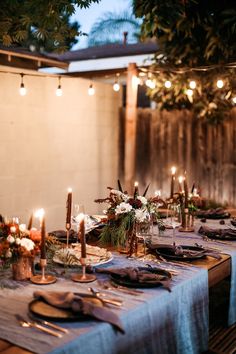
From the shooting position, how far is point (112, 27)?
15.0 meters

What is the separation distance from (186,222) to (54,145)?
2.62m

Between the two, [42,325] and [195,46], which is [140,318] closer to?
[42,325]

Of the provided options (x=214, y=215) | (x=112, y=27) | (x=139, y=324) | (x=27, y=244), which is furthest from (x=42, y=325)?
(x=112, y=27)

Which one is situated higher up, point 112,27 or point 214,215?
point 112,27

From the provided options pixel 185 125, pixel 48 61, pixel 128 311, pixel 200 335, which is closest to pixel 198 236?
pixel 200 335

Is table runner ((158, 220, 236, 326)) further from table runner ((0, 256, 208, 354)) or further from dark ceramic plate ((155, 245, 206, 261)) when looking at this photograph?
table runner ((0, 256, 208, 354))

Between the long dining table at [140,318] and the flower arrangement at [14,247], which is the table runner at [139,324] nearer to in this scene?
the long dining table at [140,318]

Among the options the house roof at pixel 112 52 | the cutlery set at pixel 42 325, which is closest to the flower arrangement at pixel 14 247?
the cutlery set at pixel 42 325

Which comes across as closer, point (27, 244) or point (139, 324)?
point (139, 324)

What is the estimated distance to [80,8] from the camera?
475 cm

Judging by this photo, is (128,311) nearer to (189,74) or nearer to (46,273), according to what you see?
(46,273)

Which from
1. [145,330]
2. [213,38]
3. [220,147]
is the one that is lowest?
[145,330]

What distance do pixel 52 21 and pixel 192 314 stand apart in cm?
327

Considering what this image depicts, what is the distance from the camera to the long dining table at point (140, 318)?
68.4 inches
